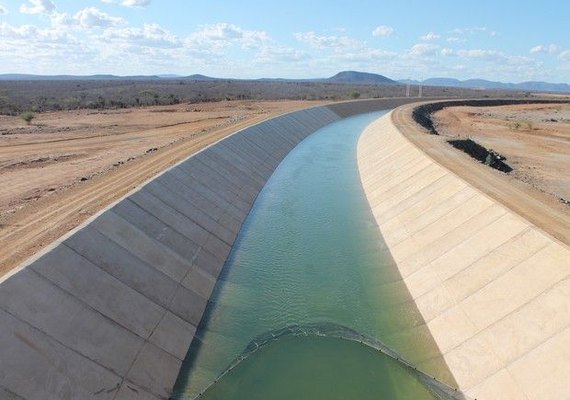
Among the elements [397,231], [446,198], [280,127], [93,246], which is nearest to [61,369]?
[93,246]

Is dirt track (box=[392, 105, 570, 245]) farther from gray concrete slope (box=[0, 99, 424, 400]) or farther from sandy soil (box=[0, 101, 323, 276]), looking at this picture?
sandy soil (box=[0, 101, 323, 276])

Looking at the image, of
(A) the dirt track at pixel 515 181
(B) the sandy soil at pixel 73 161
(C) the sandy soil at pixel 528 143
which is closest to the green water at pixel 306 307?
(A) the dirt track at pixel 515 181

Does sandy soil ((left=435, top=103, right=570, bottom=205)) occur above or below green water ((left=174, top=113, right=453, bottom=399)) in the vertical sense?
above

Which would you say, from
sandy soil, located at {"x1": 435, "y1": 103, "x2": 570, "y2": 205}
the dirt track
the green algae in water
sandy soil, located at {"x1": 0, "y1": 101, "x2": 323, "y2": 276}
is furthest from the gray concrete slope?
sandy soil, located at {"x1": 435, "y1": 103, "x2": 570, "y2": 205}

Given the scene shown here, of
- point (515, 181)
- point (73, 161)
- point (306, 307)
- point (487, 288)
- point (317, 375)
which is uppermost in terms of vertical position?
point (515, 181)

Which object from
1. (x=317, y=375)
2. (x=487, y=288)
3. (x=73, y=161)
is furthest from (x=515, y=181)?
(x=73, y=161)

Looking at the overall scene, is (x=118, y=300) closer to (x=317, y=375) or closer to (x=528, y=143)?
(x=317, y=375)

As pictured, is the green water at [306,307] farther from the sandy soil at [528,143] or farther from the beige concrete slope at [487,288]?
the sandy soil at [528,143]
